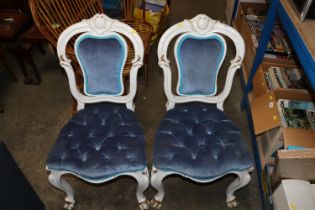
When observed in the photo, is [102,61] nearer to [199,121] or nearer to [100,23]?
[100,23]

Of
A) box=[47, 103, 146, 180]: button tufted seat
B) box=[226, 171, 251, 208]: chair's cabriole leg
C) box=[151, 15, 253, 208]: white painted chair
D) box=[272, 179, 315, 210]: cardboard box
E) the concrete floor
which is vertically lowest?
the concrete floor

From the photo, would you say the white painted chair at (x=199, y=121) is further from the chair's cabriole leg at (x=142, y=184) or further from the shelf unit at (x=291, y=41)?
the shelf unit at (x=291, y=41)

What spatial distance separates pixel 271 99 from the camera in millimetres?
1485

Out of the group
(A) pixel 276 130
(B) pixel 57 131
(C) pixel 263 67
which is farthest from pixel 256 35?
(B) pixel 57 131

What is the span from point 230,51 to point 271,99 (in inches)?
48.3

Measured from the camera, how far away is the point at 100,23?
1.20m

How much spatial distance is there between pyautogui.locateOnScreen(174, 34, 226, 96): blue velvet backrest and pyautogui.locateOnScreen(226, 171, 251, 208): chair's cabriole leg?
45cm

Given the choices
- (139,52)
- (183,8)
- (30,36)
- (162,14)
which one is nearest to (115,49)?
(139,52)

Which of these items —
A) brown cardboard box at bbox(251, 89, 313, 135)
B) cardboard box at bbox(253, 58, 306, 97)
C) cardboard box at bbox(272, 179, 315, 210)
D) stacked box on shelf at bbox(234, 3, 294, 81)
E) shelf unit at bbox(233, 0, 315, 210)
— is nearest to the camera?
shelf unit at bbox(233, 0, 315, 210)

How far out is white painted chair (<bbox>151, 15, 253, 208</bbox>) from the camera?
1.21 metres

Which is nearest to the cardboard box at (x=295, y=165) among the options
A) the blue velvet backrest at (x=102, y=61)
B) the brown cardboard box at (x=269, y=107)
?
the brown cardboard box at (x=269, y=107)

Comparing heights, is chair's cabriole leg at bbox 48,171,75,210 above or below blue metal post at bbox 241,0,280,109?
below

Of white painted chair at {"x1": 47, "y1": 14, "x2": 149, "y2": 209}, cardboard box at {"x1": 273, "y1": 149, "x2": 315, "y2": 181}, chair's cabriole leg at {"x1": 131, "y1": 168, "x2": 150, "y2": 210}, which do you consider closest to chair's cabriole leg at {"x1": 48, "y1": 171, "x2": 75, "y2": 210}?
white painted chair at {"x1": 47, "y1": 14, "x2": 149, "y2": 209}

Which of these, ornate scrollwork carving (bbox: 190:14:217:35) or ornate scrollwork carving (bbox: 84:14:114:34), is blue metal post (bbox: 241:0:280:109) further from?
ornate scrollwork carving (bbox: 84:14:114:34)
